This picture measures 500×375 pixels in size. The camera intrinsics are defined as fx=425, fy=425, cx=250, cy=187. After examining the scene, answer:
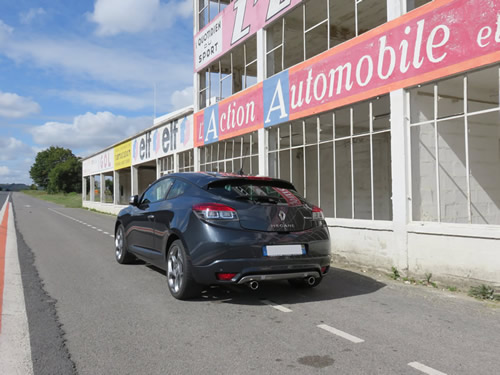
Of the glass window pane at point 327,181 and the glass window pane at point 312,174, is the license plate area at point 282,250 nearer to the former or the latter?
the glass window pane at point 327,181

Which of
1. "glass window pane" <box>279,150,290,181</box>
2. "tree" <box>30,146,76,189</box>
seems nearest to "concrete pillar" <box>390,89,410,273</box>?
"glass window pane" <box>279,150,290,181</box>

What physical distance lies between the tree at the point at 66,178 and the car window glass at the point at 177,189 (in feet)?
331

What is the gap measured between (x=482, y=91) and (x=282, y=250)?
19.5ft

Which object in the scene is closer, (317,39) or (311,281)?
(311,281)

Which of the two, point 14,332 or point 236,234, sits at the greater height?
point 236,234

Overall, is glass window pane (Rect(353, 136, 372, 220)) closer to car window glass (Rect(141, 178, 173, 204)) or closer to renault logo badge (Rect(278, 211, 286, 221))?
car window glass (Rect(141, 178, 173, 204))

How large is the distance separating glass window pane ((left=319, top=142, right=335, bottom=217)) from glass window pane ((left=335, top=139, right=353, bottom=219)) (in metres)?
0.30

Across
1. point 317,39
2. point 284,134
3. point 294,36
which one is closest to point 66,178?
point 317,39

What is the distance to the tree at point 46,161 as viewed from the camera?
128750mm

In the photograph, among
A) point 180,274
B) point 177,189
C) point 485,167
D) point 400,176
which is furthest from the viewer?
point 485,167

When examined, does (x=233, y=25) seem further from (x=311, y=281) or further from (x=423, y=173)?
(x=311, y=281)

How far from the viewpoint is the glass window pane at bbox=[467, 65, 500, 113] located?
7.43 meters

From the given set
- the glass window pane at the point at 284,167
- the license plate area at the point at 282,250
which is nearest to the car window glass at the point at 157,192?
the license plate area at the point at 282,250

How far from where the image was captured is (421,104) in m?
7.26
